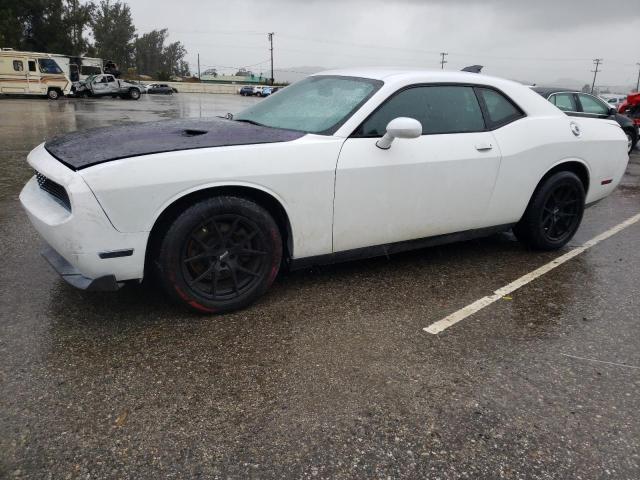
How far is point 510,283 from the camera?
394 centimetres

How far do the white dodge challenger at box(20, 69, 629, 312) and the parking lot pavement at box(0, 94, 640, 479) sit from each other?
0.33m

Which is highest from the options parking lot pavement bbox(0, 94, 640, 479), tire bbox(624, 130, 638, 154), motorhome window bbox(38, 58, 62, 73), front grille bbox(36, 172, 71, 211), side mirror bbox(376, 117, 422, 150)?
motorhome window bbox(38, 58, 62, 73)

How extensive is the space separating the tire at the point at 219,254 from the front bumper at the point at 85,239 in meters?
0.17

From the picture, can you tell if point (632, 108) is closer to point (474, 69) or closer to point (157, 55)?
point (474, 69)

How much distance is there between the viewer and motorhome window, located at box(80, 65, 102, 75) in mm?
36719

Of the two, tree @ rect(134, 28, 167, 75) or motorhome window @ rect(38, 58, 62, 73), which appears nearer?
motorhome window @ rect(38, 58, 62, 73)

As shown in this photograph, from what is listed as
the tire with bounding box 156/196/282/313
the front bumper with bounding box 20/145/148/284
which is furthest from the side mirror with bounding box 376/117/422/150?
the front bumper with bounding box 20/145/148/284

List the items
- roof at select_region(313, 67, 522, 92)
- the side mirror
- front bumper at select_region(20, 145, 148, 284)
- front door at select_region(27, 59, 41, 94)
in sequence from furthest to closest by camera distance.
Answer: front door at select_region(27, 59, 41, 94) < roof at select_region(313, 67, 522, 92) < the side mirror < front bumper at select_region(20, 145, 148, 284)

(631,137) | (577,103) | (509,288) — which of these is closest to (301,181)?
(509,288)

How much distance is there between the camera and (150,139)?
3.07 meters

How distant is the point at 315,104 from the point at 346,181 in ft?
2.63

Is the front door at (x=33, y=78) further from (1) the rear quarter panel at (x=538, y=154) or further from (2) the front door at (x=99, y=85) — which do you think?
(1) the rear quarter panel at (x=538, y=154)

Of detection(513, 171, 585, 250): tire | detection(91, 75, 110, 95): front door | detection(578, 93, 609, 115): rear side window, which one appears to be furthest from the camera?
detection(91, 75, 110, 95): front door

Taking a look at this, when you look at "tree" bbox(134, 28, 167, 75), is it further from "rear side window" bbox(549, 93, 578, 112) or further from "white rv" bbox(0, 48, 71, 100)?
"rear side window" bbox(549, 93, 578, 112)
